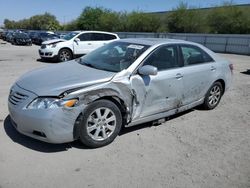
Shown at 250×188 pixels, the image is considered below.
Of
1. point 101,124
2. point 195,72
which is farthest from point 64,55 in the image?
point 101,124

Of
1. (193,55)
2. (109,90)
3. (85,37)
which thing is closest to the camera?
(109,90)

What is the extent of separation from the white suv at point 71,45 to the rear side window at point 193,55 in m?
9.19

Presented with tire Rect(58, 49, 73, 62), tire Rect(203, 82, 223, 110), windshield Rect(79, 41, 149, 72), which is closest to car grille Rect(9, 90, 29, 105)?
windshield Rect(79, 41, 149, 72)

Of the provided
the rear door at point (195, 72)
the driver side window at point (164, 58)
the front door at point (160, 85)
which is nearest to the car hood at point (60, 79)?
the front door at point (160, 85)

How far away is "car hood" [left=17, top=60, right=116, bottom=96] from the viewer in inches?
145

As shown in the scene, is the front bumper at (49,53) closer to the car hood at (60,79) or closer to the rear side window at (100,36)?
the rear side window at (100,36)

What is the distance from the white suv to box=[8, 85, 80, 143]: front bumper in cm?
997

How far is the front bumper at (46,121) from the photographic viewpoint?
3516 mm

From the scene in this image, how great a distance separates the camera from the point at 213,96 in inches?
235

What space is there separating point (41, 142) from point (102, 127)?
3.09ft

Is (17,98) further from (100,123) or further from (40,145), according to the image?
(100,123)

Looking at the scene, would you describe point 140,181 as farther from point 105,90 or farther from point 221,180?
point 105,90

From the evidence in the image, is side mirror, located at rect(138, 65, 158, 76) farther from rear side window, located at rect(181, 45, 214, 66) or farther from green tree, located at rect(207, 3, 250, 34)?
→ green tree, located at rect(207, 3, 250, 34)

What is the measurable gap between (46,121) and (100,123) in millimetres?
791
